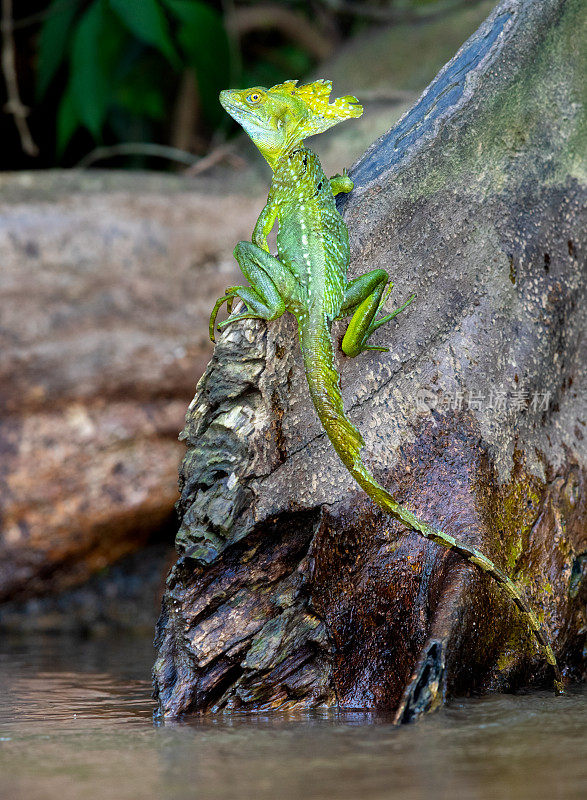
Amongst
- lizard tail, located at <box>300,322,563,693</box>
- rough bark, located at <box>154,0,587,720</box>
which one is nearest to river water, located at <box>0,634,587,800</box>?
rough bark, located at <box>154,0,587,720</box>

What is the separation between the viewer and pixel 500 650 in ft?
8.61

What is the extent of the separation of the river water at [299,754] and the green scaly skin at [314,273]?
445 millimetres

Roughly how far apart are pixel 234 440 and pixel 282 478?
0.17 metres

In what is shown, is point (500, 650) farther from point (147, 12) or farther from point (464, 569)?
point (147, 12)

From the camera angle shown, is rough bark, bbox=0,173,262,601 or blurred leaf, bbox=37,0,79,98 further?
blurred leaf, bbox=37,0,79,98

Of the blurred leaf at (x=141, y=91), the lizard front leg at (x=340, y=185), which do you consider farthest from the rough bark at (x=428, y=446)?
the blurred leaf at (x=141, y=91)

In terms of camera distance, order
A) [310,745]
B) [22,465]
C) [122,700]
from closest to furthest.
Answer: [310,745] → [122,700] → [22,465]

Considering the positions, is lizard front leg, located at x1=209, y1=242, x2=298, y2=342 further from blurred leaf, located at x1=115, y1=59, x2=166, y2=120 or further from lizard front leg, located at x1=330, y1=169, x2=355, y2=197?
blurred leaf, located at x1=115, y1=59, x2=166, y2=120

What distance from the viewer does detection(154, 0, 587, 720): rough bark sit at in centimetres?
251

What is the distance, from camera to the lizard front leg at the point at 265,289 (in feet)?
8.36

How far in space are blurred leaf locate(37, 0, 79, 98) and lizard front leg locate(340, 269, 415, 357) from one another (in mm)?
4214

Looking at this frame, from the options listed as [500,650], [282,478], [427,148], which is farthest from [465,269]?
[500,650]

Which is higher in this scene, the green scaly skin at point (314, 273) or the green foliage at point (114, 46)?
the green foliage at point (114, 46)

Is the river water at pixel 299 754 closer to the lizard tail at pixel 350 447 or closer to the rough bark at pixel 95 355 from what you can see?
the lizard tail at pixel 350 447
